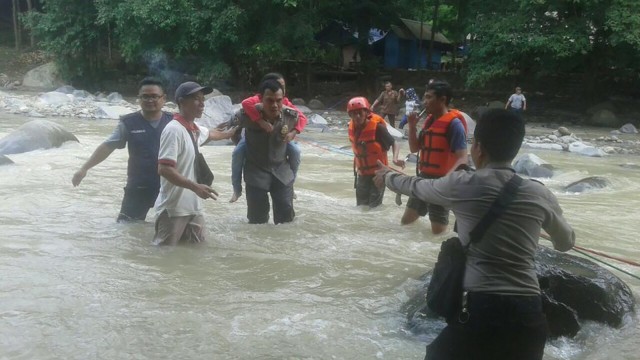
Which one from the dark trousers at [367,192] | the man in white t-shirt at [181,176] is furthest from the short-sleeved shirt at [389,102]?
the man in white t-shirt at [181,176]

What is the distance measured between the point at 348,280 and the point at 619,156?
40.8 ft

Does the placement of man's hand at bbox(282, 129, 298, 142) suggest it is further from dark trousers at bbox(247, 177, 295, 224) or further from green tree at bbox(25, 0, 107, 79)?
green tree at bbox(25, 0, 107, 79)

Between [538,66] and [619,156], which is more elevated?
[538,66]

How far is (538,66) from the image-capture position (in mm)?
23312

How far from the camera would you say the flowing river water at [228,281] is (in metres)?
3.80

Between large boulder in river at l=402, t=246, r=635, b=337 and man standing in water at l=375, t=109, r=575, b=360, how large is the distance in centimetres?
147

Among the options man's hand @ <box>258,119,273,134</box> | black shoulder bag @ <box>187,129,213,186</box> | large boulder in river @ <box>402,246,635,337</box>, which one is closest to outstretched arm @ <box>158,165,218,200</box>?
black shoulder bag @ <box>187,129,213,186</box>

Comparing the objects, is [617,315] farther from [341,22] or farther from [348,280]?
[341,22]

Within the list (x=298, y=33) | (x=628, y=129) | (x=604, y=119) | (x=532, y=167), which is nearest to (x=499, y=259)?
(x=532, y=167)

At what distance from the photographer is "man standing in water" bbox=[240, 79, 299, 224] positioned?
5672mm

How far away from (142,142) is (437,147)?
8.31 feet

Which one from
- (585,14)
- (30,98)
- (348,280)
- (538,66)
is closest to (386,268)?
(348,280)

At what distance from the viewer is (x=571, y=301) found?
423cm

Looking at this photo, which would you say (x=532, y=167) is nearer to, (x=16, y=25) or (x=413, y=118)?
(x=413, y=118)
